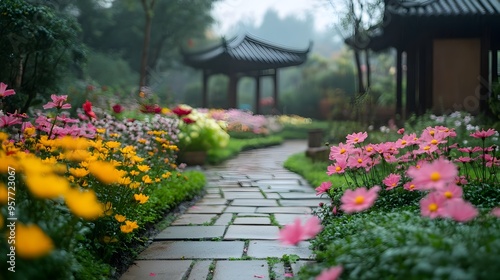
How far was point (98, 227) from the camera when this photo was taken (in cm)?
243

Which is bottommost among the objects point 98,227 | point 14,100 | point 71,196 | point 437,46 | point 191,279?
point 191,279

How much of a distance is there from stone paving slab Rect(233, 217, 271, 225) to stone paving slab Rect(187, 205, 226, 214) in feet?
1.18

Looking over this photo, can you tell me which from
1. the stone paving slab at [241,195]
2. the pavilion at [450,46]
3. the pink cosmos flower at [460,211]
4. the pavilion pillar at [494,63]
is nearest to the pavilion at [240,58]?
the pavilion at [450,46]

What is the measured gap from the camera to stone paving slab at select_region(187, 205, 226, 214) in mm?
3920

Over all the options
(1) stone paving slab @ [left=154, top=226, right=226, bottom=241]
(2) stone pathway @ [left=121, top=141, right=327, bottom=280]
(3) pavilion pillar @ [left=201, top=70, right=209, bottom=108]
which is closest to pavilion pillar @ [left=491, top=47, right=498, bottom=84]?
(2) stone pathway @ [left=121, top=141, right=327, bottom=280]

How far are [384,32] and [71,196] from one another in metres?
8.90

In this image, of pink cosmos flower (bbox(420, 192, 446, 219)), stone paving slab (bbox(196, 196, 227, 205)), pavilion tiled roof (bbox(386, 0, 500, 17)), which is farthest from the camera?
pavilion tiled roof (bbox(386, 0, 500, 17))

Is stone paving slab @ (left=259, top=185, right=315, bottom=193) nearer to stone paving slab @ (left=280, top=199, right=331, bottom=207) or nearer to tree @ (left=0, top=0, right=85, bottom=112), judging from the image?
stone paving slab @ (left=280, top=199, right=331, bottom=207)

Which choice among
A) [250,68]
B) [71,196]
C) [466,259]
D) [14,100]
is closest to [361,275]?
[466,259]

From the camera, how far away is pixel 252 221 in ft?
11.6

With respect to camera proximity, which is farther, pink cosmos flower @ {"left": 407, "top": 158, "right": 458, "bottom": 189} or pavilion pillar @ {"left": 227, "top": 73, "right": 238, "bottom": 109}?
pavilion pillar @ {"left": 227, "top": 73, "right": 238, "bottom": 109}

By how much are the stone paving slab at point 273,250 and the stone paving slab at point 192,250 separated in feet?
0.23

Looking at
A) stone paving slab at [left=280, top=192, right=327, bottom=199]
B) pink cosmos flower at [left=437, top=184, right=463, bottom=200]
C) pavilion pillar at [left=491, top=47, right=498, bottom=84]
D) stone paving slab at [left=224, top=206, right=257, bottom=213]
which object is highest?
pavilion pillar at [left=491, top=47, right=498, bottom=84]

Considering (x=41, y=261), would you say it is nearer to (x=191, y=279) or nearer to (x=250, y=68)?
(x=191, y=279)
